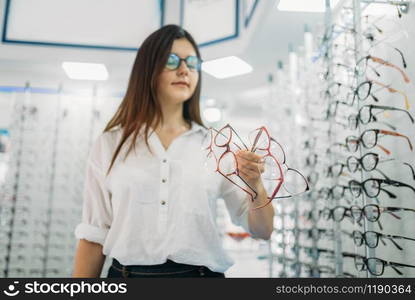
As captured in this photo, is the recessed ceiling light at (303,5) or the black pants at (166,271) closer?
the black pants at (166,271)

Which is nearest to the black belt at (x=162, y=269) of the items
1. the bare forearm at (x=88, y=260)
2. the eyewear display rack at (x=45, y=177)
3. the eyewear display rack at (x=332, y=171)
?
the bare forearm at (x=88, y=260)

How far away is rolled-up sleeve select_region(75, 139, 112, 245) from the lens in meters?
1.29

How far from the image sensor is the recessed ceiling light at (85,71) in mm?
4140

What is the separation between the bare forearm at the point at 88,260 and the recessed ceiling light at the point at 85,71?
3118 mm

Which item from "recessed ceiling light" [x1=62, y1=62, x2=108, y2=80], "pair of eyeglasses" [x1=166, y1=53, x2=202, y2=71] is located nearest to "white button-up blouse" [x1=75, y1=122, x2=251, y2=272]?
"pair of eyeglasses" [x1=166, y1=53, x2=202, y2=71]

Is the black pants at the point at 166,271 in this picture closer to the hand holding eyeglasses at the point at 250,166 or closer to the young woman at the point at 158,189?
the young woman at the point at 158,189

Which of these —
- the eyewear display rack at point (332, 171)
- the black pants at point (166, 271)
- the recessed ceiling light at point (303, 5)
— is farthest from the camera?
the recessed ceiling light at point (303, 5)

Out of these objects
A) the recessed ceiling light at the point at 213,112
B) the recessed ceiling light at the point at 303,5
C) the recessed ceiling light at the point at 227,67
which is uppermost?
the recessed ceiling light at the point at 303,5

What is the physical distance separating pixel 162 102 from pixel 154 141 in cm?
16

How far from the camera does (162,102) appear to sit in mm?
1396

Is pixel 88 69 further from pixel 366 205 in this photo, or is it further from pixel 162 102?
pixel 366 205

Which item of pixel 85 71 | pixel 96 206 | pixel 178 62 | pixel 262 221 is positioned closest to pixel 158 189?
pixel 96 206

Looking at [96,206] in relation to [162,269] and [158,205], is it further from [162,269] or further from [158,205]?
[162,269]

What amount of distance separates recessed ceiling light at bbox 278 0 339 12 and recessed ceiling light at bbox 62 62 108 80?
208 centimetres
